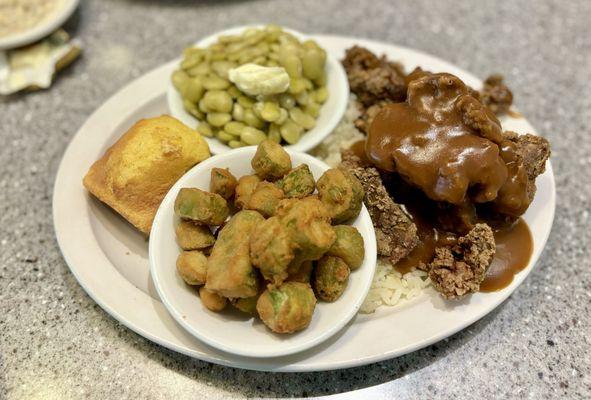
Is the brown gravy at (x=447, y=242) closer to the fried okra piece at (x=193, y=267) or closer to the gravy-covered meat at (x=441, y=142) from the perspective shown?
the gravy-covered meat at (x=441, y=142)

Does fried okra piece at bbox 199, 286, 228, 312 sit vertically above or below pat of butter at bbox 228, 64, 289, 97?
below

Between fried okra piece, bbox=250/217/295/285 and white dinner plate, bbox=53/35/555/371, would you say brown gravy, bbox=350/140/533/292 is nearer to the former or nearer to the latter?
white dinner plate, bbox=53/35/555/371

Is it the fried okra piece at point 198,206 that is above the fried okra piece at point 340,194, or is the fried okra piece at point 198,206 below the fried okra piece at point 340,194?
below

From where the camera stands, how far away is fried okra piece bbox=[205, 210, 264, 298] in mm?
1449

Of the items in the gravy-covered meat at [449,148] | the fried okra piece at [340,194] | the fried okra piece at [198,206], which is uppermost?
the gravy-covered meat at [449,148]

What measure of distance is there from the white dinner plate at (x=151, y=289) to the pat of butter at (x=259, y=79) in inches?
22.6

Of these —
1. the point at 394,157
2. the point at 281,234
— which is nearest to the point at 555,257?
the point at 394,157

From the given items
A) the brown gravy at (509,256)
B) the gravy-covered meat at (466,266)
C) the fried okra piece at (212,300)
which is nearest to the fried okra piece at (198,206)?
the fried okra piece at (212,300)

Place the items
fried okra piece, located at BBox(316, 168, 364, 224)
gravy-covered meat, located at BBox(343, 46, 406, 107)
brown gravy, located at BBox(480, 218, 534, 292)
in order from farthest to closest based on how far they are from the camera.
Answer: gravy-covered meat, located at BBox(343, 46, 406, 107), brown gravy, located at BBox(480, 218, 534, 292), fried okra piece, located at BBox(316, 168, 364, 224)

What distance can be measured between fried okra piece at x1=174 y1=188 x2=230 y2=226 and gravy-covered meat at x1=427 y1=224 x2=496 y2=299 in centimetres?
74

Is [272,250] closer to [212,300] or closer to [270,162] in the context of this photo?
[212,300]

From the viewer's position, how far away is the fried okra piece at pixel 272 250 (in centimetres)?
141

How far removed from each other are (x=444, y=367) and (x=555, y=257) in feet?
2.35

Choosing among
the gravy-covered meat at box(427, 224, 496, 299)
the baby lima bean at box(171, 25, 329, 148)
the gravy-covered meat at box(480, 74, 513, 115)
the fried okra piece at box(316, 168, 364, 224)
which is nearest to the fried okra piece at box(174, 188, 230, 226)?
the fried okra piece at box(316, 168, 364, 224)
